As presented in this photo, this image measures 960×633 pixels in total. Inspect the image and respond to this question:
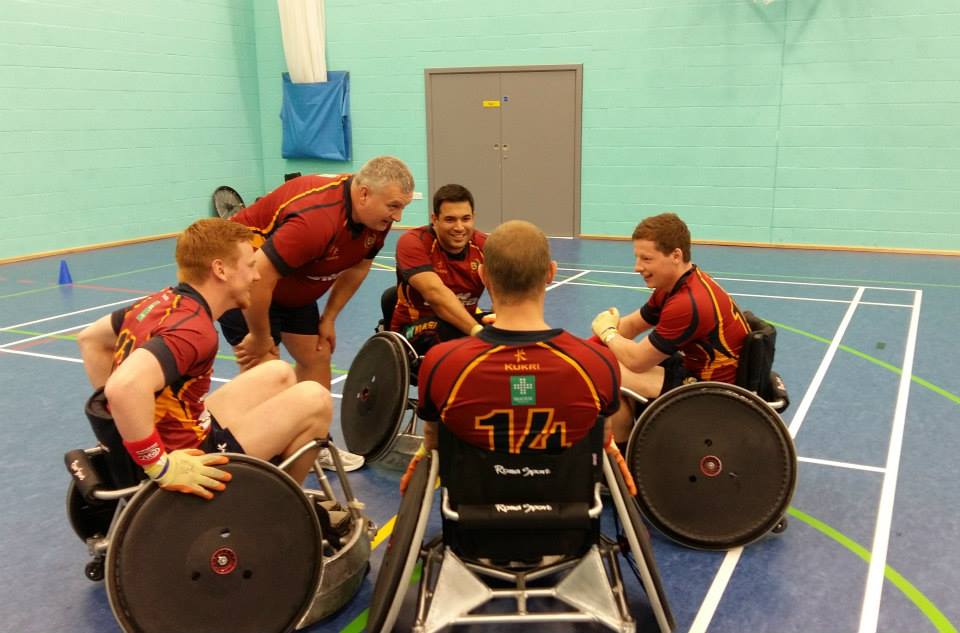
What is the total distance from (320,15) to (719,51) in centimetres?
595

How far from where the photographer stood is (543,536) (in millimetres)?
2270

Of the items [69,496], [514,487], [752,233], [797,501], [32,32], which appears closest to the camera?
[514,487]

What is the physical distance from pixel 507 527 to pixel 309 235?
5.86ft

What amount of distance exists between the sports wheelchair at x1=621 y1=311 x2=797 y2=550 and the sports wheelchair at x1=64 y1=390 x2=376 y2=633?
1317 mm

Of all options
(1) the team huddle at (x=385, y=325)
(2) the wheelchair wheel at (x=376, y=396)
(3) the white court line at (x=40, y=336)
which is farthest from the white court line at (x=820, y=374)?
(3) the white court line at (x=40, y=336)

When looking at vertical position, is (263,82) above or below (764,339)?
above

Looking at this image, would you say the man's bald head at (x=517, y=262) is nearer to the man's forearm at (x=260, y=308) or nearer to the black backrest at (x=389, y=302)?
the man's forearm at (x=260, y=308)

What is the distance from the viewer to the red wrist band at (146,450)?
2105 mm

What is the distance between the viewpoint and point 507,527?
2.22 meters

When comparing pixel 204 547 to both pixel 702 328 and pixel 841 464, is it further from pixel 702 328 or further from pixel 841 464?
pixel 841 464

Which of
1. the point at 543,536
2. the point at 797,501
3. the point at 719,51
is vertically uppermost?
the point at 719,51

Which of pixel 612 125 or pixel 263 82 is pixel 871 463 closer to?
pixel 612 125

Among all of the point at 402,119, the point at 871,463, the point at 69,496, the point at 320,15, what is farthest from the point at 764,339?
the point at 320,15

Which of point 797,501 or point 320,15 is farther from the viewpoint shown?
point 320,15
